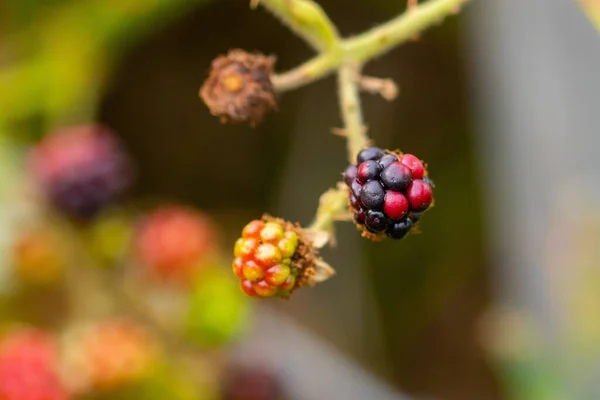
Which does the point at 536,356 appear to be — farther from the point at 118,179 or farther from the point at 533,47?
the point at 118,179

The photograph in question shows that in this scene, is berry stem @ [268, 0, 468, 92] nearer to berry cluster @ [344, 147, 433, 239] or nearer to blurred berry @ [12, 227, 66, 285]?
berry cluster @ [344, 147, 433, 239]

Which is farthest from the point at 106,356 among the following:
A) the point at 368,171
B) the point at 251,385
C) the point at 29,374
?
the point at 368,171

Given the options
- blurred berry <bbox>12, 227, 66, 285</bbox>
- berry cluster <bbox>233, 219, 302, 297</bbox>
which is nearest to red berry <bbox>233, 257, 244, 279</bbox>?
berry cluster <bbox>233, 219, 302, 297</bbox>

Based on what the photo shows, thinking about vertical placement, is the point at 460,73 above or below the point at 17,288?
above

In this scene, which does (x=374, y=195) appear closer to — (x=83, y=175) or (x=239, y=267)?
(x=239, y=267)

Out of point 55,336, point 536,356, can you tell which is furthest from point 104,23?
point 536,356

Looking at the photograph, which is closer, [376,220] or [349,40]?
[376,220]
